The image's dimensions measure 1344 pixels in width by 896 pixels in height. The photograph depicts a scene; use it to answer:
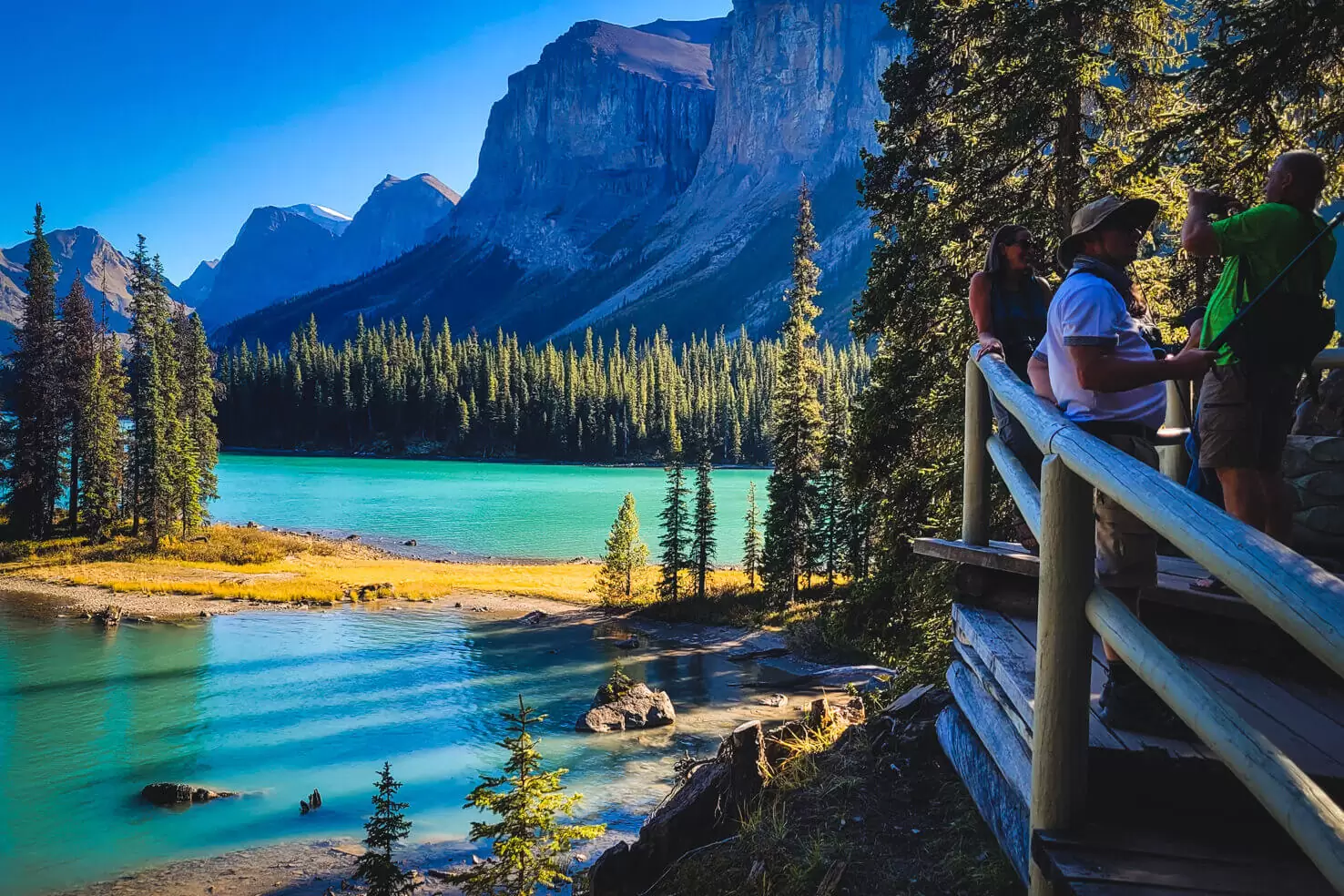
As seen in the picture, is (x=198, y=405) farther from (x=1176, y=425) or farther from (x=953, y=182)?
(x=1176, y=425)

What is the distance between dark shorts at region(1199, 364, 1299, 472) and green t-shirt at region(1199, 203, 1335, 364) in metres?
0.12

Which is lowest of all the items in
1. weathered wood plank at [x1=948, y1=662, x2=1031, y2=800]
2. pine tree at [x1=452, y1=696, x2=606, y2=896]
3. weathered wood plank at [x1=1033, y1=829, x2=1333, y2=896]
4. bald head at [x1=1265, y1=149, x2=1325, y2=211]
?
pine tree at [x1=452, y1=696, x2=606, y2=896]

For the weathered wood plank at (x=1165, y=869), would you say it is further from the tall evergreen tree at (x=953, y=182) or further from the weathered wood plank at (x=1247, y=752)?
the tall evergreen tree at (x=953, y=182)

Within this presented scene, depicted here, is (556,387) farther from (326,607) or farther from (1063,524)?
(1063,524)

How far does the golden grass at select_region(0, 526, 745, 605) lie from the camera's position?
3550 cm

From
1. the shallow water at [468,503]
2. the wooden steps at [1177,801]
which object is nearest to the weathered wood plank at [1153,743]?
the wooden steps at [1177,801]

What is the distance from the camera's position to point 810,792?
5.38m

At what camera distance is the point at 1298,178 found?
143 inches

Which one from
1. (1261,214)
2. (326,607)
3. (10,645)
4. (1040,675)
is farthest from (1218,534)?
(326,607)

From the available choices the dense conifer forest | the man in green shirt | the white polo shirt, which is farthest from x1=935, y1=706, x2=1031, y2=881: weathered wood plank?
the dense conifer forest

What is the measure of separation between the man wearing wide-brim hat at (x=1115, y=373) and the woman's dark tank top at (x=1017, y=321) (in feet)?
4.17

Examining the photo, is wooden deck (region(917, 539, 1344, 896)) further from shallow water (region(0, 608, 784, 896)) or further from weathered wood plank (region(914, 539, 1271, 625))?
shallow water (region(0, 608, 784, 896))

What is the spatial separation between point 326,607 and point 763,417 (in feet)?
270

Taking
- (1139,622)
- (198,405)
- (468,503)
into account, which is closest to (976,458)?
(1139,622)
